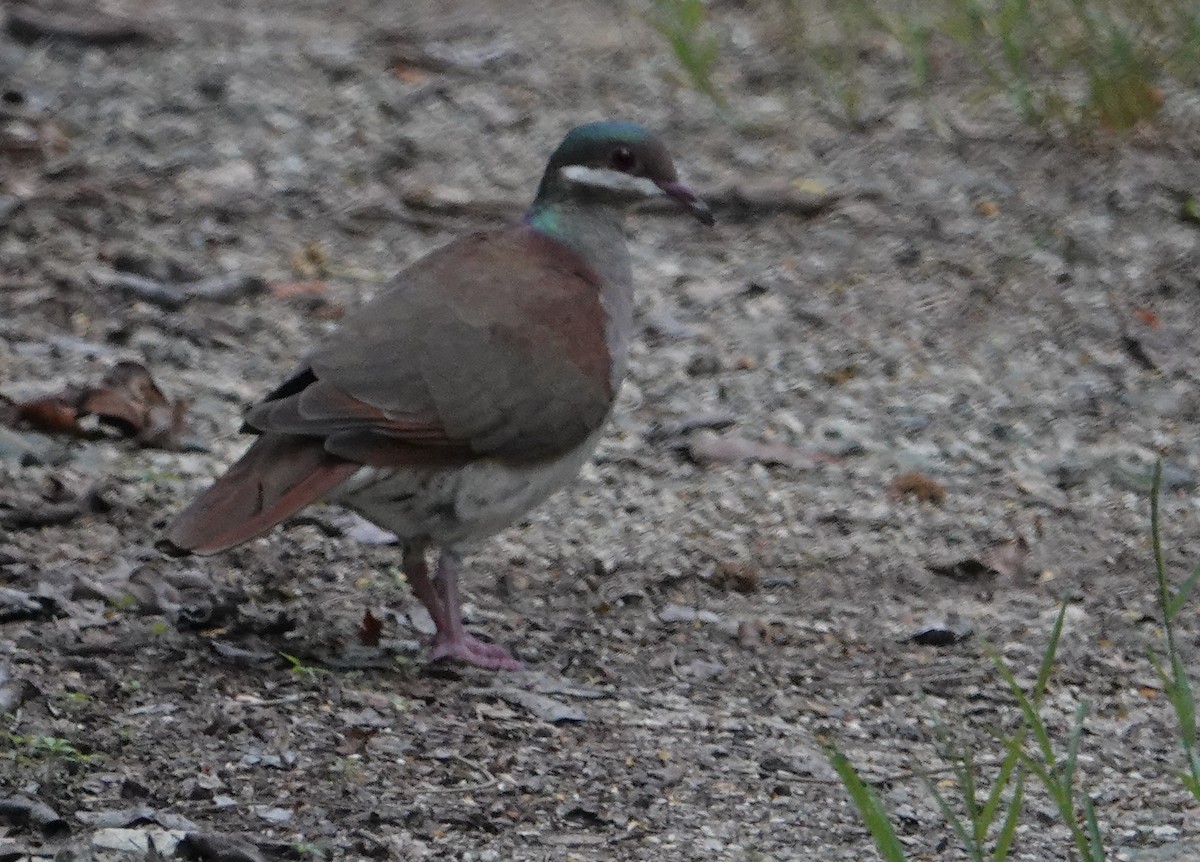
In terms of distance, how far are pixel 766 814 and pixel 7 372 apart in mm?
3046

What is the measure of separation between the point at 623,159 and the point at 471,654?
156 cm

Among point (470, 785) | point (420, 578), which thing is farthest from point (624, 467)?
point (470, 785)

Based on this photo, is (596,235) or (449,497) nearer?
(449,497)

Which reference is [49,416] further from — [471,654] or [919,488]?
[919,488]

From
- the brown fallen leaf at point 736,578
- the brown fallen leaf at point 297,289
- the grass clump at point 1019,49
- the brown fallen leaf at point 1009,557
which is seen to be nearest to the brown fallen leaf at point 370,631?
the brown fallen leaf at point 736,578

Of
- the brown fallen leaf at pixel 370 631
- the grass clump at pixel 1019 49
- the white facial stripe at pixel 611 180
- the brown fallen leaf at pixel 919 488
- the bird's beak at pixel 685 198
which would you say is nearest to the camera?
the brown fallen leaf at pixel 370 631

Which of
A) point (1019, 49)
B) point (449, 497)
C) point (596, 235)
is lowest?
point (449, 497)

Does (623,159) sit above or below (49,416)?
above

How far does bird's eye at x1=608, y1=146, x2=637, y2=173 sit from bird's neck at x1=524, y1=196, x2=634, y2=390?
111 millimetres

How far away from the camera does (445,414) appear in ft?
15.2

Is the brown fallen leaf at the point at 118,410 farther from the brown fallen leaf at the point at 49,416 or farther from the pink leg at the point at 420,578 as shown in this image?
the pink leg at the point at 420,578

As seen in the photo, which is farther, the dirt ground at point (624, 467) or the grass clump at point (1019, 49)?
the grass clump at point (1019, 49)

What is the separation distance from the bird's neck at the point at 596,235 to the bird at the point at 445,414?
6 centimetres

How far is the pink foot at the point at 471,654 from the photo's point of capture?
4637 millimetres
